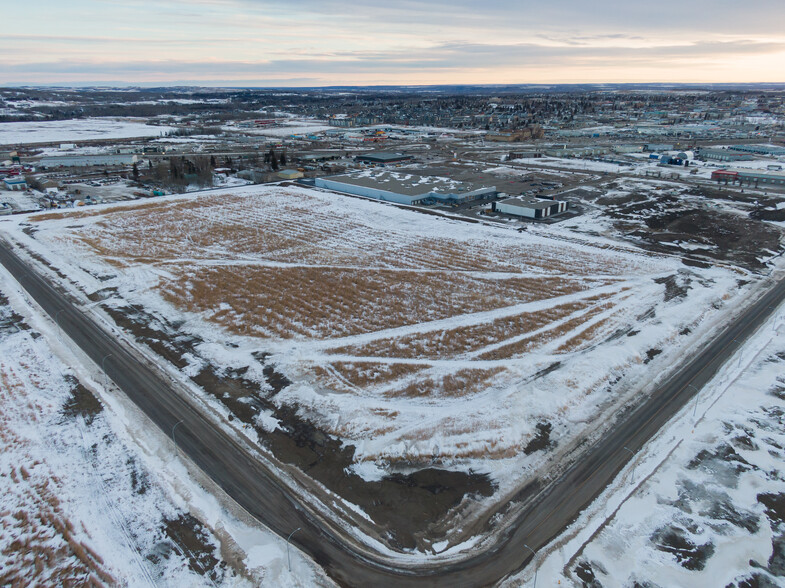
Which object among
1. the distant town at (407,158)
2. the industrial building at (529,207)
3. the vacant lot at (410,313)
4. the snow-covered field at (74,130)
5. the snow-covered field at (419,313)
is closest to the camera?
the snow-covered field at (419,313)

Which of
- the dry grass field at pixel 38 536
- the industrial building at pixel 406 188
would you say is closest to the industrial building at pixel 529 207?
the industrial building at pixel 406 188

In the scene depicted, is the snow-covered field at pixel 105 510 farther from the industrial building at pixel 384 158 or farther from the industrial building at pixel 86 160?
the industrial building at pixel 86 160

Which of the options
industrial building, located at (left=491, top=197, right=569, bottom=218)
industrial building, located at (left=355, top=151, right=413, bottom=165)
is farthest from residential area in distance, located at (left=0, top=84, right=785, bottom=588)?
industrial building, located at (left=355, top=151, right=413, bottom=165)

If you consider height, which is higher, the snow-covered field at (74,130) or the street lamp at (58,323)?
the snow-covered field at (74,130)

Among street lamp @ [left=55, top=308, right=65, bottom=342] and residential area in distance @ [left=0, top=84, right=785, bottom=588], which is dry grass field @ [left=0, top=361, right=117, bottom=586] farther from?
street lamp @ [left=55, top=308, right=65, bottom=342]

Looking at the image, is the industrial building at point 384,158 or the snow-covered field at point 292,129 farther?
the snow-covered field at point 292,129

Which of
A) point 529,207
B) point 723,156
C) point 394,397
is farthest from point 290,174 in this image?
point 723,156

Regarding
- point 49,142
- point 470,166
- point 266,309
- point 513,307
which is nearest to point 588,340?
point 513,307
